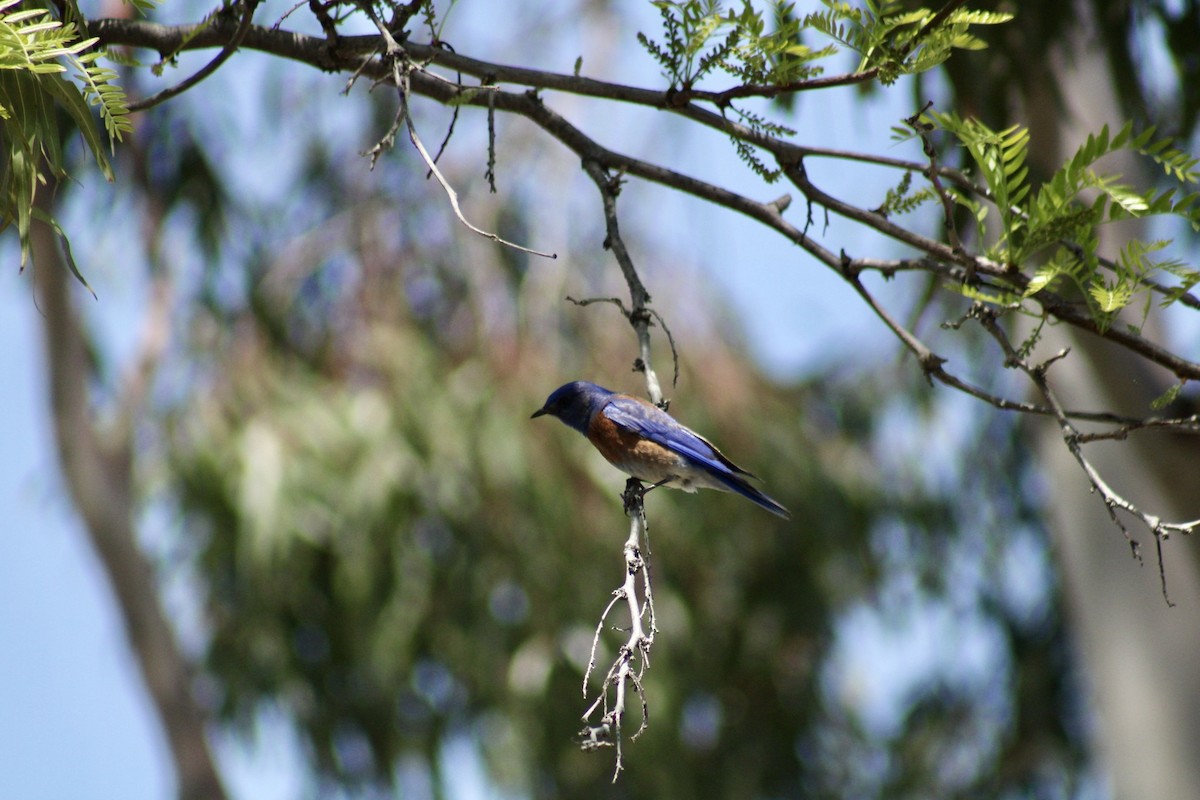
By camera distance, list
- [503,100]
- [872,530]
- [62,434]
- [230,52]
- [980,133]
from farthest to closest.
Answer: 1. [872,530]
2. [62,434]
3. [503,100]
4. [230,52]
5. [980,133]

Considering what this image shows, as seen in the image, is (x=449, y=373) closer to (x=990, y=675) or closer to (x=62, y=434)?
(x=62, y=434)

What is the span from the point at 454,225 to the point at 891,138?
4.95m

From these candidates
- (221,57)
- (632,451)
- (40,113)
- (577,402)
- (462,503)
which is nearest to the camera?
(40,113)

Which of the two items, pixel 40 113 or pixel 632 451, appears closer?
pixel 40 113

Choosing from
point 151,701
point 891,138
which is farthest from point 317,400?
point 891,138

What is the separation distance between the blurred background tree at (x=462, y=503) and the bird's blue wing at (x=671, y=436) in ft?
8.82

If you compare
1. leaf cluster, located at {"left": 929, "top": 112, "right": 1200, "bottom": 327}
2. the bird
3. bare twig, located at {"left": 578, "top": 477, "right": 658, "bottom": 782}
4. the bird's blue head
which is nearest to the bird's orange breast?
the bird

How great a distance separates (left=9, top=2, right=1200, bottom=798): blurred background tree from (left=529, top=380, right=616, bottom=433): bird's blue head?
2.37 meters

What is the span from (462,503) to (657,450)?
3.30 metres

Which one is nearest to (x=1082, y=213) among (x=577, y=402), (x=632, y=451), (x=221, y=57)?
(x=221, y=57)

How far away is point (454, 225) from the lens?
22.5 feet

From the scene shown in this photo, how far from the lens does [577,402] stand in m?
3.90

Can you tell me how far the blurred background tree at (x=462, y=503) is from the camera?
6.49 m

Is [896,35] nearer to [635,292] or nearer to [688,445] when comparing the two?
[635,292]
